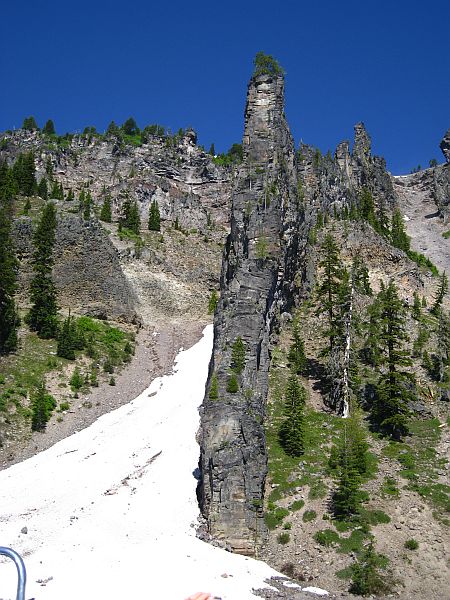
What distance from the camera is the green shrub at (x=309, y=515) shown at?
2838cm

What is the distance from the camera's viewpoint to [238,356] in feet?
116

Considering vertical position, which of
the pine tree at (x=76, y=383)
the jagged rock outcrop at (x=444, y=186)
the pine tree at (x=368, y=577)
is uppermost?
the jagged rock outcrop at (x=444, y=186)

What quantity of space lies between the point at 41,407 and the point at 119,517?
42.7 feet

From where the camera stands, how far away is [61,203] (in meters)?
74.7

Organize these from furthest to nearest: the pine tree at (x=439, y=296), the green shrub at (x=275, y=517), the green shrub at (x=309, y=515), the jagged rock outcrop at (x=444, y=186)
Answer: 1. the jagged rock outcrop at (x=444, y=186)
2. the pine tree at (x=439, y=296)
3. the green shrub at (x=275, y=517)
4. the green shrub at (x=309, y=515)

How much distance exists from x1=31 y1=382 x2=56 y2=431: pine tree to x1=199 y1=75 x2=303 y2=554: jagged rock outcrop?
11.0 metres

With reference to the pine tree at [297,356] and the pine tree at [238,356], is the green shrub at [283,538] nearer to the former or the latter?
the pine tree at [238,356]

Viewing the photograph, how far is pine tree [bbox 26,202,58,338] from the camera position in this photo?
52.2 metres

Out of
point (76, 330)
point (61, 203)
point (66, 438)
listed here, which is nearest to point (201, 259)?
point (61, 203)

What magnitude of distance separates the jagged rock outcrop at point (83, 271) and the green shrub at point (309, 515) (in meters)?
37.6

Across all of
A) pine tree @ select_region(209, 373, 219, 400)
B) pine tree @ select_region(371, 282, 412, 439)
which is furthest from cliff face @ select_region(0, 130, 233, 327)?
pine tree @ select_region(371, 282, 412, 439)

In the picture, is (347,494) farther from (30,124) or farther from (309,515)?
(30,124)

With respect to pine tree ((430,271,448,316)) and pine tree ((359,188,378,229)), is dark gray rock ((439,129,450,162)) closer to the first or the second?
pine tree ((359,188,378,229))

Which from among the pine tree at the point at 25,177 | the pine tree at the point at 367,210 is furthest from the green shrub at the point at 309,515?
the pine tree at the point at 25,177
